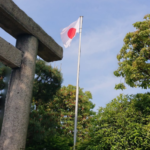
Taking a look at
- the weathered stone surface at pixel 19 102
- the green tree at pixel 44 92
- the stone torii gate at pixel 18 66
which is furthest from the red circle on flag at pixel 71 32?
the weathered stone surface at pixel 19 102

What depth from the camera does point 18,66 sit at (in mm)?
3545

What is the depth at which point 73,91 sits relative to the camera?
1794 centimetres

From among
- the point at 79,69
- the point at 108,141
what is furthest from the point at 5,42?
the point at 79,69

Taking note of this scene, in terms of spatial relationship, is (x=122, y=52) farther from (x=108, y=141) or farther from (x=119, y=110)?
(x=108, y=141)

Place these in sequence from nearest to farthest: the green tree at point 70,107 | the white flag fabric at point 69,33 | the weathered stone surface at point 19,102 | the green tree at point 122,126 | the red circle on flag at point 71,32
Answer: the weathered stone surface at point 19,102 → the green tree at point 122,126 → the white flag fabric at point 69,33 → the red circle on flag at point 71,32 → the green tree at point 70,107

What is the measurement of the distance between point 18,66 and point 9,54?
0.93 ft

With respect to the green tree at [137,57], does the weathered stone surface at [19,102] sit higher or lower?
lower

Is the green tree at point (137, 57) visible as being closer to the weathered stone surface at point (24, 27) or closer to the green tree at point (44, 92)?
the green tree at point (44, 92)

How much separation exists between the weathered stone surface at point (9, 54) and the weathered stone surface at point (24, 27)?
1.52 feet

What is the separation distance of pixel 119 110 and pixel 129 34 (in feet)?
11.8

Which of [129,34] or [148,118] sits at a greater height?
[129,34]

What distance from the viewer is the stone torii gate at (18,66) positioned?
322 cm

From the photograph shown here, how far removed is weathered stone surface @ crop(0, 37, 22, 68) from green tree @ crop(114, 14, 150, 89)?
5293 millimetres

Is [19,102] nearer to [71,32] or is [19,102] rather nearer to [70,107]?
[71,32]
